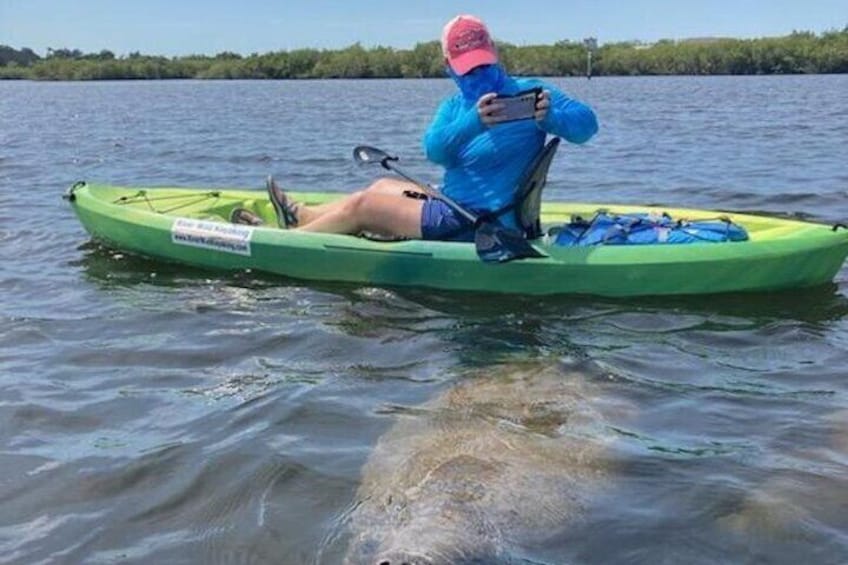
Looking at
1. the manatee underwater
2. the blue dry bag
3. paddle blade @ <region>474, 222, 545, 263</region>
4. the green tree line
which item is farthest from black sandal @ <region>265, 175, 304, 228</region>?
the green tree line

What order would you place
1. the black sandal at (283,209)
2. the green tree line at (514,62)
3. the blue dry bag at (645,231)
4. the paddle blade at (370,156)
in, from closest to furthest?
the blue dry bag at (645,231)
the paddle blade at (370,156)
the black sandal at (283,209)
the green tree line at (514,62)

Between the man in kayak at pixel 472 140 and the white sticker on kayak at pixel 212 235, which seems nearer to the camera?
the man in kayak at pixel 472 140

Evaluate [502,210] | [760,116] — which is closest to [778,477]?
[502,210]

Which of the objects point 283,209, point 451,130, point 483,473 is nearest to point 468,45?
point 451,130

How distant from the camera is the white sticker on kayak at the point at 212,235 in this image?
7.05 meters

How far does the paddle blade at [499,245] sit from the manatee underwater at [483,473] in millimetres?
1358

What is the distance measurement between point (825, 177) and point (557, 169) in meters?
3.39

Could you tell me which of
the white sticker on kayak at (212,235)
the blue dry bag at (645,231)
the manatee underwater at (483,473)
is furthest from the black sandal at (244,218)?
the manatee underwater at (483,473)

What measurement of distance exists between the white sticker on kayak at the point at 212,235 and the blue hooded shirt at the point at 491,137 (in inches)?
60.6

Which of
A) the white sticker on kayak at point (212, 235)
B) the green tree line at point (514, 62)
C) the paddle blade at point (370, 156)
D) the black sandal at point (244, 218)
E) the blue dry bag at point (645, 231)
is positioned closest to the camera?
the blue dry bag at point (645, 231)

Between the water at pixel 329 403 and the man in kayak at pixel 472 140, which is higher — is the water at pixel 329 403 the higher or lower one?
the lower one

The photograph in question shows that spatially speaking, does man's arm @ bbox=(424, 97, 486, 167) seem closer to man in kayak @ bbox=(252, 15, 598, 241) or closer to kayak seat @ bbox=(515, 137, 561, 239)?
man in kayak @ bbox=(252, 15, 598, 241)

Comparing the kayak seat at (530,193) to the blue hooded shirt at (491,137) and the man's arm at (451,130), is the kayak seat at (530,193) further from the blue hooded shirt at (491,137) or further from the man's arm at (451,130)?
the man's arm at (451,130)

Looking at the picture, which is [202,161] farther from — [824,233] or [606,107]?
[606,107]
